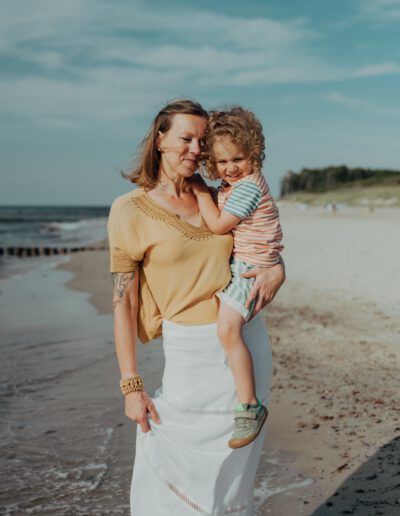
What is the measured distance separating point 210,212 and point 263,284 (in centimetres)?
41

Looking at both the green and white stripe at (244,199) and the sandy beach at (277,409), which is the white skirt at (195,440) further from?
the sandy beach at (277,409)

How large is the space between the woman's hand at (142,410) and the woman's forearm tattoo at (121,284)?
0.45 m

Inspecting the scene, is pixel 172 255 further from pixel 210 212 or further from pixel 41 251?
pixel 41 251

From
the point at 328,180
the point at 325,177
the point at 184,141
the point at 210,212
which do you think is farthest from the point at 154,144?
the point at 325,177

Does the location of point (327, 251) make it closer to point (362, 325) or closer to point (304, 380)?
point (362, 325)

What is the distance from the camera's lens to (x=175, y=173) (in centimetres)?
314

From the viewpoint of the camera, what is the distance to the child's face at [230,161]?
2.95m

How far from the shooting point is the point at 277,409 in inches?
251

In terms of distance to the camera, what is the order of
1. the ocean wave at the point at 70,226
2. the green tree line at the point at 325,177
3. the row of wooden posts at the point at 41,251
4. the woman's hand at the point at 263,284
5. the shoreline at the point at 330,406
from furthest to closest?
the green tree line at the point at 325,177 → the ocean wave at the point at 70,226 → the row of wooden posts at the point at 41,251 → the shoreline at the point at 330,406 → the woman's hand at the point at 263,284

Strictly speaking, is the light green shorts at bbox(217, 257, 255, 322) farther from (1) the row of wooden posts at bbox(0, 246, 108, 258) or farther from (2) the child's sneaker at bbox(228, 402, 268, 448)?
(1) the row of wooden posts at bbox(0, 246, 108, 258)

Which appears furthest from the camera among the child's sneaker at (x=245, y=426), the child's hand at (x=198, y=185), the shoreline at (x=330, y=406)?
the shoreline at (x=330, y=406)

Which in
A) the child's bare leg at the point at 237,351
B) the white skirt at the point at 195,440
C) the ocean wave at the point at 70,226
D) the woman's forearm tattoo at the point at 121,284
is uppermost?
the woman's forearm tattoo at the point at 121,284

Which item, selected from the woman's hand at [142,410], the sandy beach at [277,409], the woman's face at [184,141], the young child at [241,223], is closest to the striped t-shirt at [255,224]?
the young child at [241,223]

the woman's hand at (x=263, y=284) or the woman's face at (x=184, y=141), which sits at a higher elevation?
the woman's face at (x=184, y=141)
